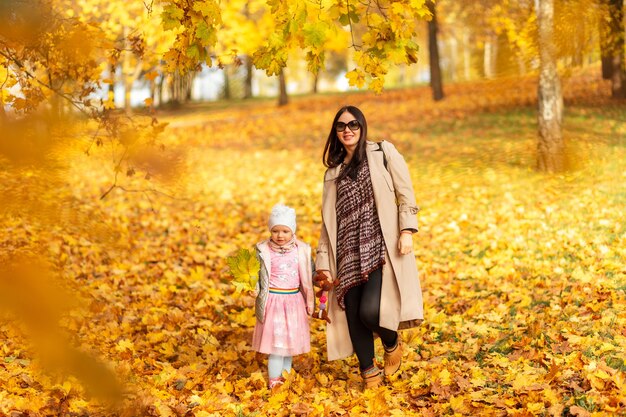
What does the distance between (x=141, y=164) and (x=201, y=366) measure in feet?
12.6

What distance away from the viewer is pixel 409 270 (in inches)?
178

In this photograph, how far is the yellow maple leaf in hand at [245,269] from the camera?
4.49m

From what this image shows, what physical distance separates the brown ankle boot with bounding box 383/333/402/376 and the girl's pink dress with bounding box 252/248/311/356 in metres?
0.59

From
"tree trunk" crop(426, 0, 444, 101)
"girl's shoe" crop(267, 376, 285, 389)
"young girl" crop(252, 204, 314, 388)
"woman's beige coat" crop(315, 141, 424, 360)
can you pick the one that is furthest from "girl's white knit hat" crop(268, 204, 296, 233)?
"tree trunk" crop(426, 0, 444, 101)

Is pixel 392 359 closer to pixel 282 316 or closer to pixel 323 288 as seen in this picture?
pixel 323 288

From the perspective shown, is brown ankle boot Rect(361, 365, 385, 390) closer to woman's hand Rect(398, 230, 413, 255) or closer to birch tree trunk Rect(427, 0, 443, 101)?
woman's hand Rect(398, 230, 413, 255)

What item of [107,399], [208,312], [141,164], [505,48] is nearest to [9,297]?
[107,399]

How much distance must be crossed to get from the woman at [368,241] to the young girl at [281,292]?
0.58 feet

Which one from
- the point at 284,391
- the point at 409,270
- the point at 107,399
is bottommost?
the point at 284,391

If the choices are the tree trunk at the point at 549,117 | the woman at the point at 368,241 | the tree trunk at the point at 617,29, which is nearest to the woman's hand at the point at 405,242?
the woman at the point at 368,241

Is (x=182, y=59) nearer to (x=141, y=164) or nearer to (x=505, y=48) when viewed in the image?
(x=141, y=164)

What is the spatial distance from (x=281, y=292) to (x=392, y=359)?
2.90ft

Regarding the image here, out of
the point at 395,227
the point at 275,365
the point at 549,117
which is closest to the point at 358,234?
the point at 395,227

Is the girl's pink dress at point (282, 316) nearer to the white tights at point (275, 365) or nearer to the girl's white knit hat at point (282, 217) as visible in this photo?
the white tights at point (275, 365)
